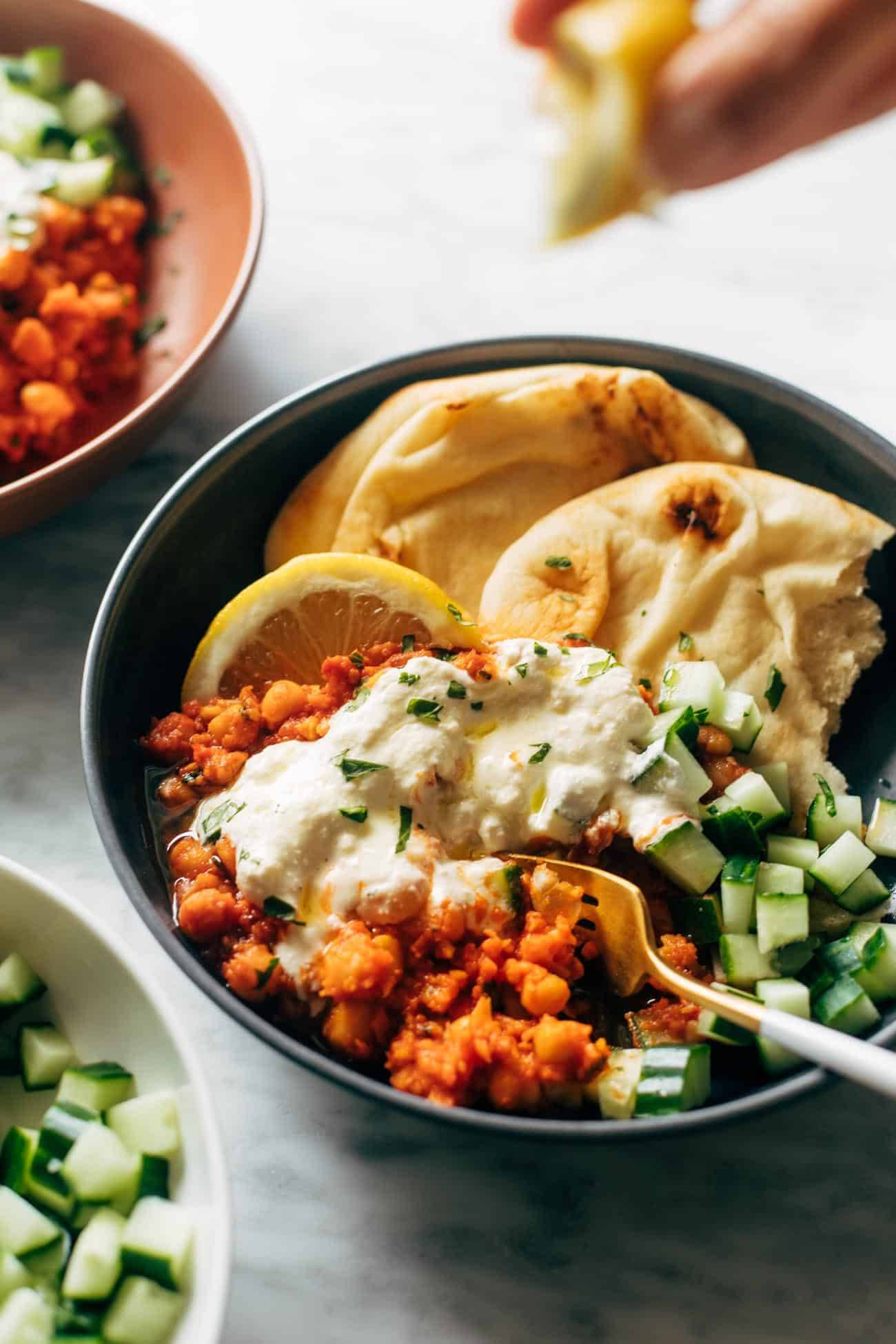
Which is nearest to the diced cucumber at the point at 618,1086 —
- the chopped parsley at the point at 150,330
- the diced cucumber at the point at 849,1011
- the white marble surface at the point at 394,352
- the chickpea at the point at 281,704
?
the white marble surface at the point at 394,352

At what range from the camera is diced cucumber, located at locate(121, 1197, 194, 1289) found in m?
2.03

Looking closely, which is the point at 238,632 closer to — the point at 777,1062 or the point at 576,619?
the point at 576,619

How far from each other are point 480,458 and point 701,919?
1138 millimetres

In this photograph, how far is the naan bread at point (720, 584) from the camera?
275 centimetres

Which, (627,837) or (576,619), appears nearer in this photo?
(627,837)

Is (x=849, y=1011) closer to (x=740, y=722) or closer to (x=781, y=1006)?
(x=781, y=1006)

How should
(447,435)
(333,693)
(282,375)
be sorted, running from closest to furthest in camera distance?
(333,693) < (447,435) < (282,375)

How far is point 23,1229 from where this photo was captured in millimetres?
2082

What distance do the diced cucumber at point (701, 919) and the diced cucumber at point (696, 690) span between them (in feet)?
1.25

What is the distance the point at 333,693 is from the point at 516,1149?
97cm

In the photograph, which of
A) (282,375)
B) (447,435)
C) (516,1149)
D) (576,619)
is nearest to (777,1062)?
(516,1149)

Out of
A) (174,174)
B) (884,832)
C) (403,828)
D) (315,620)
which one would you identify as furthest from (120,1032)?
(174,174)

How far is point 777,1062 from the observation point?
227 cm

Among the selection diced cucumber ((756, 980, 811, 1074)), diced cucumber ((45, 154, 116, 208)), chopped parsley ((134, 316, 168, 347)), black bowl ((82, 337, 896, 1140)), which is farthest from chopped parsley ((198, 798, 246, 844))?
diced cucumber ((45, 154, 116, 208))
